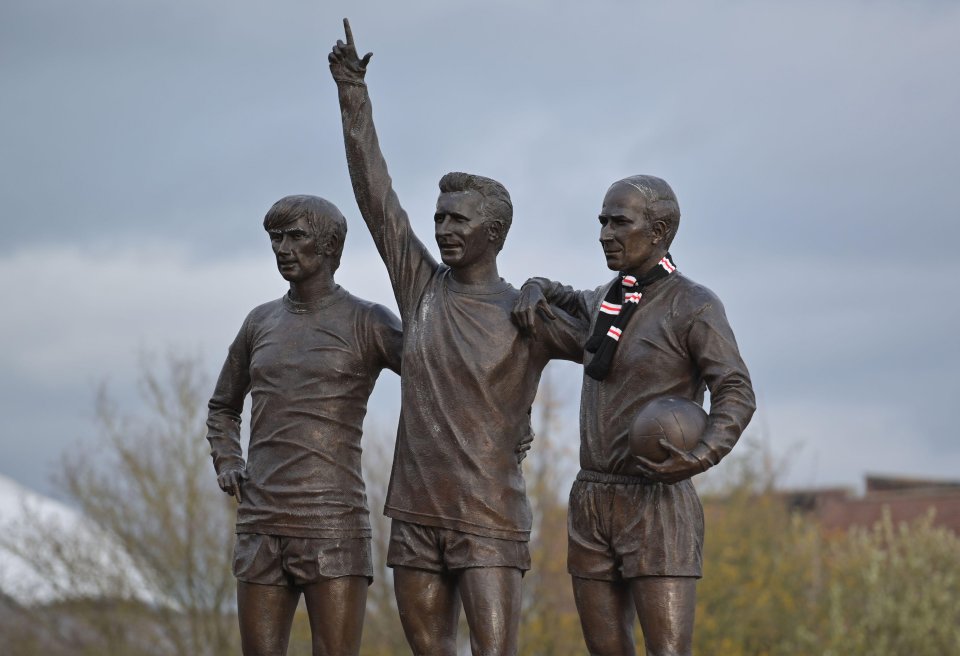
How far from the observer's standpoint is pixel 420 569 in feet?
28.2

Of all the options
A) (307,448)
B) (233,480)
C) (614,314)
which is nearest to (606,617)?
(614,314)

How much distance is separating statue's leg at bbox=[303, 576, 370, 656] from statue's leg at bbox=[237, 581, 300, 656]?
0.18 metres

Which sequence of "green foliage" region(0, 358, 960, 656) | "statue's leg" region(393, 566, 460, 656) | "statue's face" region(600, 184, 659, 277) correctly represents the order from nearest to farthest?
"statue's face" region(600, 184, 659, 277)
"statue's leg" region(393, 566, 460, 656)
"green foliage" region(0, 358, 960, 656)

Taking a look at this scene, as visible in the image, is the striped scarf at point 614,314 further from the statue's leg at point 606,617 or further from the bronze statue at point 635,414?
the statue's leg at point 606,617

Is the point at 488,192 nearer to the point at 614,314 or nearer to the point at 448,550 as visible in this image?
the point at 614,314

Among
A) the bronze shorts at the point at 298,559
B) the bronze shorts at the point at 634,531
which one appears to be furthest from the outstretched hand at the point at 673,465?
the bronze shorts at the point at 298,559

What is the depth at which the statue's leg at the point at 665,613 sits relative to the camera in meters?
8.15

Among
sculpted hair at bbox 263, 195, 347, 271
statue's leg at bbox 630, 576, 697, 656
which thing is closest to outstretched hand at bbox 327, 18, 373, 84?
sculpted hair at bbox 263, 195, 347, 271

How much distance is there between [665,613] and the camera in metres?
8.15

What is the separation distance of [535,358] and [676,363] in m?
0.85

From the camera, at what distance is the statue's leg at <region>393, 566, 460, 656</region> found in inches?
339

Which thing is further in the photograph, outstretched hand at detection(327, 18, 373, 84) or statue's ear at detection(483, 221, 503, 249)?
outstretched hand at detection(327, 18, 373, 84)

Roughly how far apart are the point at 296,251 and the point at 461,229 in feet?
3.35

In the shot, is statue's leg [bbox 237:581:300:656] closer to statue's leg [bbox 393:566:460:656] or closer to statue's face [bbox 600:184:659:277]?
statue's leg [bbox 393:566:460:656]
